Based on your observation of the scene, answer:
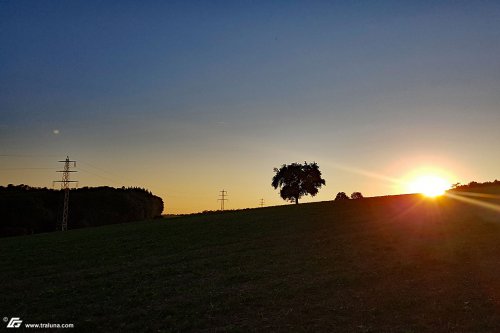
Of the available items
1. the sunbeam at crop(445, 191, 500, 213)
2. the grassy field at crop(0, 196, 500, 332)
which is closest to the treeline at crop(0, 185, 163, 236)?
the grassy field at crop(0, 196, 500, 332)

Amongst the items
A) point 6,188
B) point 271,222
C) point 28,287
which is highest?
point 6,188

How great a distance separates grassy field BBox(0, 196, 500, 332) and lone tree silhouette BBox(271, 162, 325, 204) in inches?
2576

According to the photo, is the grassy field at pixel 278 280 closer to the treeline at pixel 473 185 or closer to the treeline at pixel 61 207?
the treeline at pixel 473 185

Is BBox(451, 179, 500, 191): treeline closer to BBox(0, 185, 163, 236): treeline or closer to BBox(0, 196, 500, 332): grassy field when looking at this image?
BBox(0, 196, 500, 332): grassy field

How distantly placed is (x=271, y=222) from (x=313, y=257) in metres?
20.5

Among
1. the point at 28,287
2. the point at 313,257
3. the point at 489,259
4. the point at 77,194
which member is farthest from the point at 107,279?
the point at 77,194

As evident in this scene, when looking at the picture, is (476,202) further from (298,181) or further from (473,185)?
(298,181)

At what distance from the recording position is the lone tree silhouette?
345 feet

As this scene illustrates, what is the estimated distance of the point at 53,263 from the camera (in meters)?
30.8

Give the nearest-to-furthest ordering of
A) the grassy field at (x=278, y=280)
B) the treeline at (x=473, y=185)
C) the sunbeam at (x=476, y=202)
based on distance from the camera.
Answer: the grassy field at (x=278, y=280), the sunbeam at (x=476, y=202), the treeline at (x=473, y=185)

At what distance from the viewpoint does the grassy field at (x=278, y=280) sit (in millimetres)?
15742

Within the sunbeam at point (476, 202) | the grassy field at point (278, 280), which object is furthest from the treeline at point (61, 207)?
the sunbeam at point (476, 202)

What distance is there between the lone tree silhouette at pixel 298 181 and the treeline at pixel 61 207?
157 ft

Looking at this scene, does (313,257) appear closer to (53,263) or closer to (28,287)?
(28,287)
